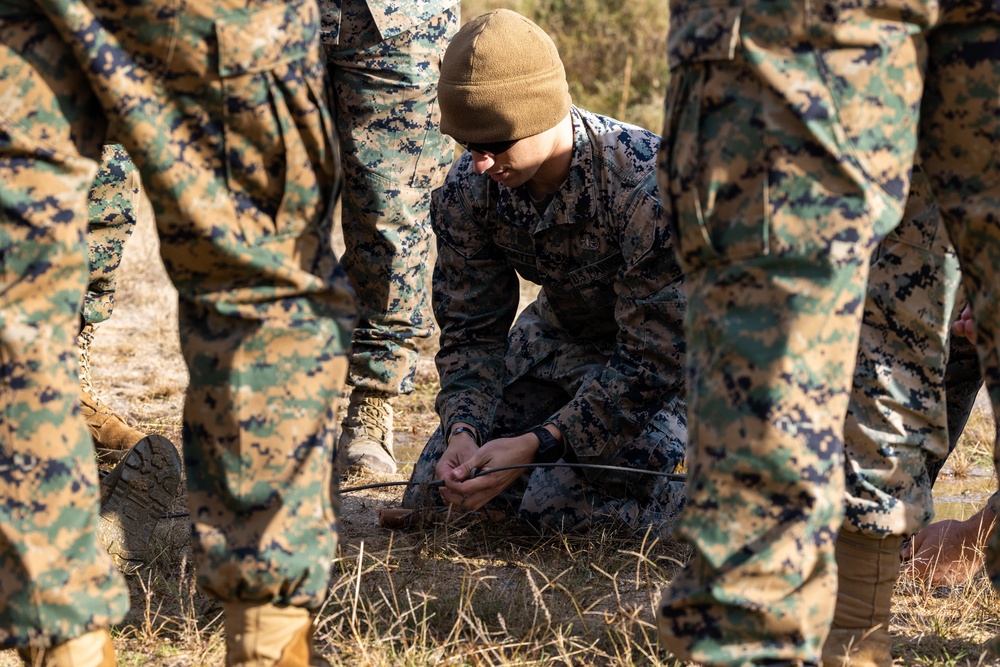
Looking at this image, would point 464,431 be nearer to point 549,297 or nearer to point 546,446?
point 546,446

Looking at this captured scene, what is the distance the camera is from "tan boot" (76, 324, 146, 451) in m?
4.00

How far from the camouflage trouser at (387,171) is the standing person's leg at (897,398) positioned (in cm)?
196

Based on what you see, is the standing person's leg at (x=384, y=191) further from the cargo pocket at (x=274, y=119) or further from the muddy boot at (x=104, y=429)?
the cargo pocket at (x=274, y=119)

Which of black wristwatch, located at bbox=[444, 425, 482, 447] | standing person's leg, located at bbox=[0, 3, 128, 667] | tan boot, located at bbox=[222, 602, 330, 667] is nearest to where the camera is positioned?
standing person's leg, located at bbox=[0, 3, 128, 667]

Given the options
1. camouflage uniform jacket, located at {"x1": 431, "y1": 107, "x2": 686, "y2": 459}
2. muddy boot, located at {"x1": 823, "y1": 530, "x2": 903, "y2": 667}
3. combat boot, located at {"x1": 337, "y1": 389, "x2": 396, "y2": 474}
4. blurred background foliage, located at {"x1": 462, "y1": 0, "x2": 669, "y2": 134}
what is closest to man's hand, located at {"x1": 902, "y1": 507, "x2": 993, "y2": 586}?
muddy boot, located at {"x1": 823, "y1": 530, "x2": 903, "y2": 667}

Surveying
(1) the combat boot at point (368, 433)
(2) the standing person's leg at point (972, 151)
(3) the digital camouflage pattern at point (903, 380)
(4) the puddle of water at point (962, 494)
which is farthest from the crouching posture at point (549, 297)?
(2) the standing person's leg at point (972, 151)

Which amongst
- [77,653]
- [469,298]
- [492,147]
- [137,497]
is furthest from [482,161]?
[77,653]

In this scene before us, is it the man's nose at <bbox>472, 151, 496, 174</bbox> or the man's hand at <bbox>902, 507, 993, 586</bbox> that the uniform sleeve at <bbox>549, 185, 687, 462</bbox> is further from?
the man's hand at <bbox>902, 507, 993, 586</bbox>

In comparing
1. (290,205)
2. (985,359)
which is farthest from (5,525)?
(985,359)

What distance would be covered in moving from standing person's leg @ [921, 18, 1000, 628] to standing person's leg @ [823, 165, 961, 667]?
1.06 ft

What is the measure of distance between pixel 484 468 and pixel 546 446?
0.64ft

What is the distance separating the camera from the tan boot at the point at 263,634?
6.38 feet

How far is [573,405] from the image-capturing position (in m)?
3.24

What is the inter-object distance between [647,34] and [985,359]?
9.86 m
